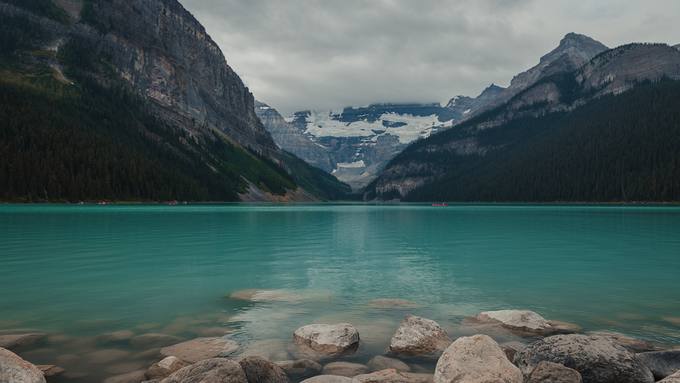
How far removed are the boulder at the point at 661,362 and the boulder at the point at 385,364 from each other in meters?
6.88

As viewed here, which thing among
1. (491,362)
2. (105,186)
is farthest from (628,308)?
(105,186)

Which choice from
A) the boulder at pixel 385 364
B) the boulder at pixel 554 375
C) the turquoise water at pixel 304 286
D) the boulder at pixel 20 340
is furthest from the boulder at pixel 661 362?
the boulder at pixel 20 340

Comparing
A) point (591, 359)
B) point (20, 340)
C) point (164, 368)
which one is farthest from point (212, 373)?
point (591, 359)

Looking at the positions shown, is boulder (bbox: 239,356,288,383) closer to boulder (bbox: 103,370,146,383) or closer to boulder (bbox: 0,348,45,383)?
boulder (bbox: 103,370,146,383)

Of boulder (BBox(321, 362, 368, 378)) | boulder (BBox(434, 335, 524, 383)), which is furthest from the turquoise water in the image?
boulder (BBox(434, 335, 524, 383))

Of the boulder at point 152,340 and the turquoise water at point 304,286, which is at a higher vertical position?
the boulder at point 152,340

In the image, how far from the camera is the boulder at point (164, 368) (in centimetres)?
1239

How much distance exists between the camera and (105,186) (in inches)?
6747

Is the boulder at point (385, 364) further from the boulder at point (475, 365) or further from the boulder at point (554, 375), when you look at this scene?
the boulder at point (554, 375)

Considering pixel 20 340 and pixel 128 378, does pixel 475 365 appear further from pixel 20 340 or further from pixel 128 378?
pixel 20 340

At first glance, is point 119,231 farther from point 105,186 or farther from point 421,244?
point 105,186

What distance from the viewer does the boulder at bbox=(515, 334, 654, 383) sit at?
1197cm

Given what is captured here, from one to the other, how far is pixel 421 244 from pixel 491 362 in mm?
43601

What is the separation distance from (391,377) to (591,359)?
18.3 ft
